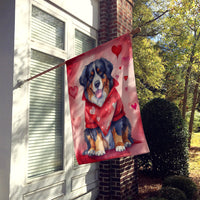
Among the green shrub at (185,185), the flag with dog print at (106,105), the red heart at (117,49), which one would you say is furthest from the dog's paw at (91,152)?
the green shrub at (185,185)

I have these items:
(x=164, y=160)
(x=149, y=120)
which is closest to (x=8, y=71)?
(x=149, y=120)

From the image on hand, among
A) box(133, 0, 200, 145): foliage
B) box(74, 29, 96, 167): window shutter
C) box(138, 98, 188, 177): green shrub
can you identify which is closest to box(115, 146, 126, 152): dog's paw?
box(74, 29, 96, 167): window shutter

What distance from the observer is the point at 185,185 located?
5785mm

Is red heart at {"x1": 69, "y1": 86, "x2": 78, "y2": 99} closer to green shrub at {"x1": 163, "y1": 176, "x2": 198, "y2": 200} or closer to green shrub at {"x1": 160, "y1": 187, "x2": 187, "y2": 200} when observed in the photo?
green shrub at {"x1": 160, "y1": 187, "x2": 187, "y2": 200}

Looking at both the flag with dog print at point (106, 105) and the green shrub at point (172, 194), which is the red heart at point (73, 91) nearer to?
the flag with dog print at point (106, 105)

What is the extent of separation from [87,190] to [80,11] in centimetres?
395

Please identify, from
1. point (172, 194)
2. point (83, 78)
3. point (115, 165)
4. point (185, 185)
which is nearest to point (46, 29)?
point (83, 78)

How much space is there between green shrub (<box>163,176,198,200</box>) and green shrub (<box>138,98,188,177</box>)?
4.44 feet

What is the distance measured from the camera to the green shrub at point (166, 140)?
23.8 ft

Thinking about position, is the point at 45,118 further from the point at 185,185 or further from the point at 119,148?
the point at 185,185

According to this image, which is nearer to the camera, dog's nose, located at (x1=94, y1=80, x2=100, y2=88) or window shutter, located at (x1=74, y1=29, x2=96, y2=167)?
dog's nose, located at (x1=94, y1=80, x2=100, y2=88)

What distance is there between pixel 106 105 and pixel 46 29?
213 centimetres

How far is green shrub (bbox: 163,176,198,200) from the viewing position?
18.7ft

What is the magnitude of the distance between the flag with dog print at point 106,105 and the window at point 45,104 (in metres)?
1.01
